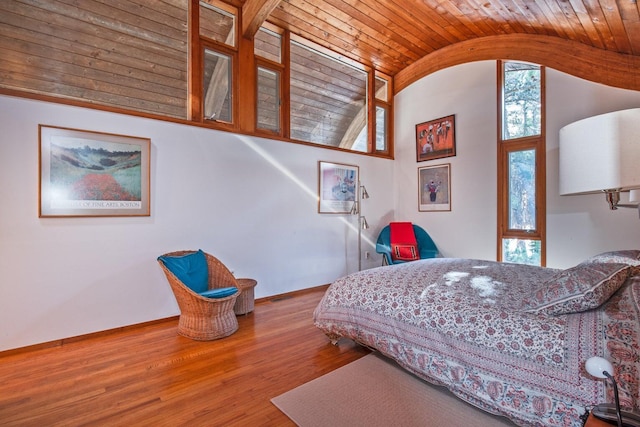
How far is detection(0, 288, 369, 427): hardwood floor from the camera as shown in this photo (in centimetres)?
168

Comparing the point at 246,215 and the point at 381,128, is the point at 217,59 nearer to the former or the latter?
the point at 246,215

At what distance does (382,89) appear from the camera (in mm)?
5418

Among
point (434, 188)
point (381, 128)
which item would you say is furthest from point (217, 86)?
point (434, 188)

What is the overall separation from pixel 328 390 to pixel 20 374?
218cm

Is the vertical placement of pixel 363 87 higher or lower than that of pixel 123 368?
higher

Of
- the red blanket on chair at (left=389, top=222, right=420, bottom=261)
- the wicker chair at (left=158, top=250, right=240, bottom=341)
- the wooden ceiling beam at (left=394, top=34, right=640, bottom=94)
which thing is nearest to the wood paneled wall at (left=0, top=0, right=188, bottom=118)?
the wicker chair at (left=158, top=250, right=240, bottom=341)

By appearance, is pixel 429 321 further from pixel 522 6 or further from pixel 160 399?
pixel 522 6

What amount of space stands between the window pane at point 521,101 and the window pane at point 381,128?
1.86 meters

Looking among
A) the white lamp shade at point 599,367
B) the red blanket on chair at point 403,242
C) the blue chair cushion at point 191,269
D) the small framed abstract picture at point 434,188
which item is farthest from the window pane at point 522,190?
the blue chair cushion at point 191,269

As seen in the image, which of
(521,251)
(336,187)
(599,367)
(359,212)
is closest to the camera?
(599,367)

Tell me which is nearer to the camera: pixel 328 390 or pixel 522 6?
pixel 328 390

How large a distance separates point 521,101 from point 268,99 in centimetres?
334

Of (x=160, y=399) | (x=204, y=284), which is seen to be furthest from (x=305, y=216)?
(x=160, y=399)

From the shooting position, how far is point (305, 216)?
426 centimetres
